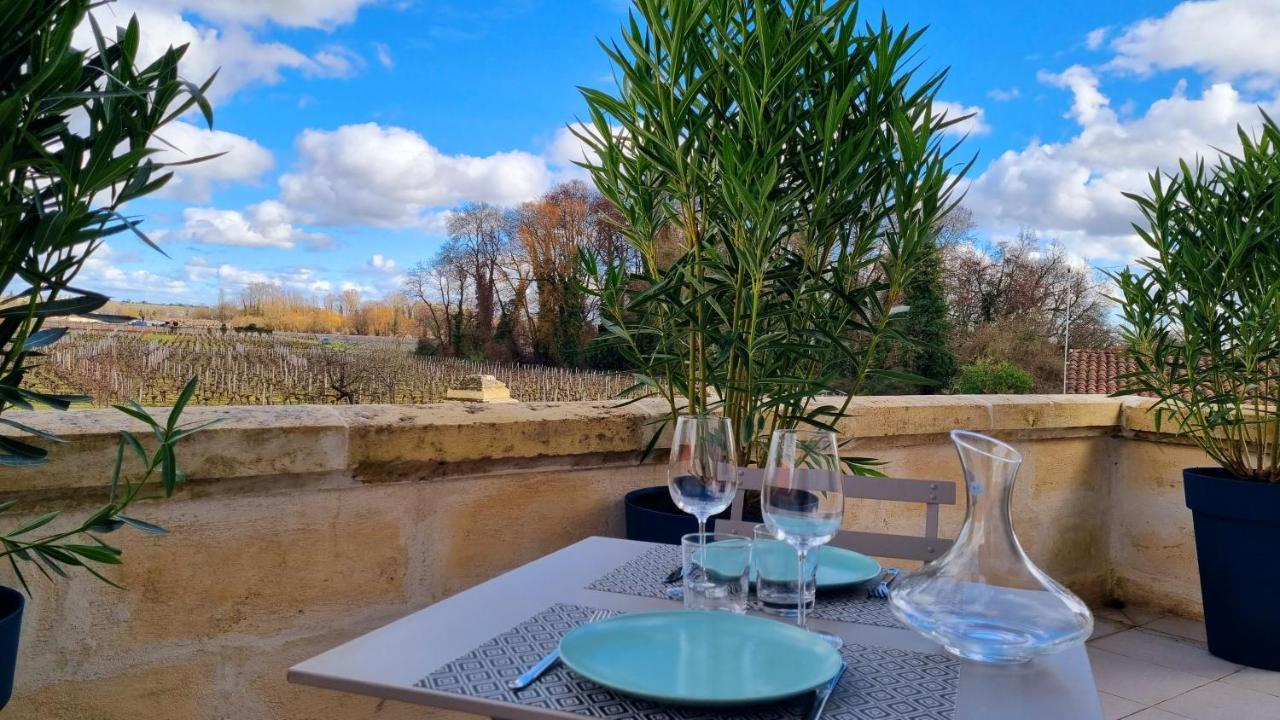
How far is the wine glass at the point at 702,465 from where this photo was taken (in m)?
1.05

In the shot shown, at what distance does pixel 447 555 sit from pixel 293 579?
320 millimetres

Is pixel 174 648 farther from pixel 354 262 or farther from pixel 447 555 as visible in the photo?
pixel 354 262

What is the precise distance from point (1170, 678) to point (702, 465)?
7.63 feet

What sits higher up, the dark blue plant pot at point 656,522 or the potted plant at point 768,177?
the potted plant at point 768,177

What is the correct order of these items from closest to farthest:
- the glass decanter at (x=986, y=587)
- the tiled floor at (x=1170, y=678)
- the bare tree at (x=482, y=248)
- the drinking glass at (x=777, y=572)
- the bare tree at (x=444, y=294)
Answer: the glass decanter at (x=986, y=587) → the drinking glass at (x=777, y=572) → the tiled floor at (x=1170, y=678) → the bare tree at (x=444, y=294) → the bare tree at (x=482, y=248)

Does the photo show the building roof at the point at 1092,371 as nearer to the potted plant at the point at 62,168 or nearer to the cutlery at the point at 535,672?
the cutlery at the point at 535,672

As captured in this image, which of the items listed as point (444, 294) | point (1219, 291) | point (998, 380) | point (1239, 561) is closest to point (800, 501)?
point (1219, 291)

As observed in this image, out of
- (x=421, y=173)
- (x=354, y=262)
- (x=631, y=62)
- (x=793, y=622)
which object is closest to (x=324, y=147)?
(x=421, y=173)

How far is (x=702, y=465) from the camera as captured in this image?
1.05m

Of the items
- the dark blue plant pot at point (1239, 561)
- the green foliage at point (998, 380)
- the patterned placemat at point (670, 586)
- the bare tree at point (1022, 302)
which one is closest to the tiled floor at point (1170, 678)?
the dark blue plant pot at point (1239, 561)

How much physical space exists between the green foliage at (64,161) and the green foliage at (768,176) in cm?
96

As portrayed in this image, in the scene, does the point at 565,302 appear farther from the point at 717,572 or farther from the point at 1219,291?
the point at 717,572

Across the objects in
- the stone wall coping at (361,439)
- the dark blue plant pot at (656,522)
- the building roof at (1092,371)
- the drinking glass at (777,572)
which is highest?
the building roof at (1092,371)

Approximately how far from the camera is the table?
0.74 m
